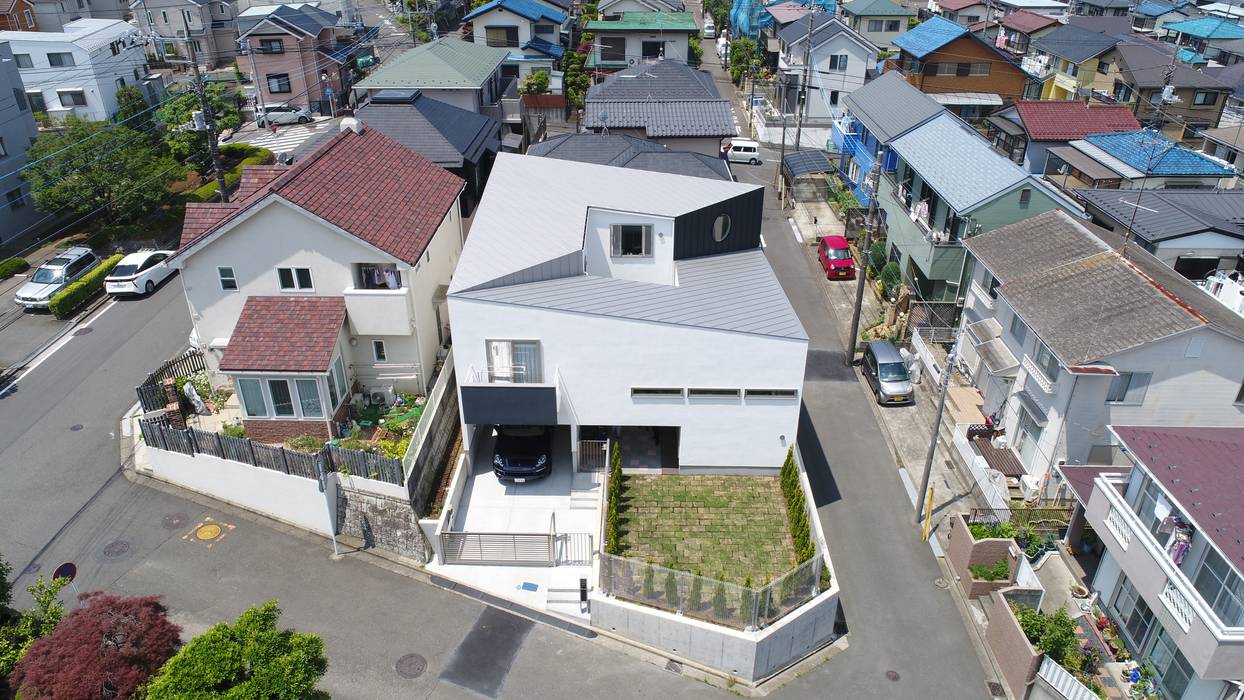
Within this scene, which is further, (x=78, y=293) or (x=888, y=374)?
(x=78, y=293)

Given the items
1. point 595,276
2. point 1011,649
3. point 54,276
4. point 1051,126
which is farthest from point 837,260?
point 54,276

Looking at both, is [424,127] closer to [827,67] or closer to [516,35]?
[516,35]

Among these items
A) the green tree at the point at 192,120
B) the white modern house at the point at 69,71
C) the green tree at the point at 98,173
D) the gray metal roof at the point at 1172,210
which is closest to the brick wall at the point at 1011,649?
the gray metal roof at the point at 1172,210

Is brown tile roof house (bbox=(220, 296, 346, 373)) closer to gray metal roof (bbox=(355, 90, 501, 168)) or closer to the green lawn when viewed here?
the green lawn

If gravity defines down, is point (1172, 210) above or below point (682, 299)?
above

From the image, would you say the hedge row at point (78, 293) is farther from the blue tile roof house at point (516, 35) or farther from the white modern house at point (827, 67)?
the white modern house at point (827, 67)

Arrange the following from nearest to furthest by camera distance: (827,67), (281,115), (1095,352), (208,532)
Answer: (1095,352)
(208,532)
(827,67)
(281,115)

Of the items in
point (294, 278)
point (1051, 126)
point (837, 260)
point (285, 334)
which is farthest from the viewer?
point (1051, 126)
